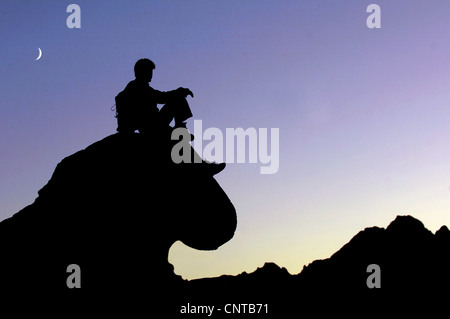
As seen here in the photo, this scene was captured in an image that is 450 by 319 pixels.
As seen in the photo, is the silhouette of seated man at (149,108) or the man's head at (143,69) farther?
the man's head at (143,69)

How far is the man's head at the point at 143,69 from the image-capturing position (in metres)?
12.9

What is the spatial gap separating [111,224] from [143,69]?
4739 mm

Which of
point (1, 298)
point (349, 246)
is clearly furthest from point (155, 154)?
point (349, 246)

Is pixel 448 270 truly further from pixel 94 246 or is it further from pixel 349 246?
pixel 94 246

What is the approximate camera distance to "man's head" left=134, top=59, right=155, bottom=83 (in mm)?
12930

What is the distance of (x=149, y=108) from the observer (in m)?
12.7

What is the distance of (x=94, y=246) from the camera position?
37.7ft

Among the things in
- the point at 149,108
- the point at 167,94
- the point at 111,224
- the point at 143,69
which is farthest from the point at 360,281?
the point at 143,69

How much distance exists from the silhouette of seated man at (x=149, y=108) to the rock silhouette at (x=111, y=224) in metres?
0.38

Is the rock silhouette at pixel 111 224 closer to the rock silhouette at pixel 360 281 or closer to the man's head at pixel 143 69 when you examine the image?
the man's head at pixel 143 69

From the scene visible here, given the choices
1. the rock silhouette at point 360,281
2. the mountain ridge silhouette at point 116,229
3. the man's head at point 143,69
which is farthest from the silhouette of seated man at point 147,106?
the rock silhouette at point 360,281

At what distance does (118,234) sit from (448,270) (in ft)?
45.6

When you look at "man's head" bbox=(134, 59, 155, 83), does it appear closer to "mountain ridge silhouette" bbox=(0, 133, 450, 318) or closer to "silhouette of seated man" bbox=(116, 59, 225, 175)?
"silhouette of seated man" bbox=(116, 59, 225, 175)

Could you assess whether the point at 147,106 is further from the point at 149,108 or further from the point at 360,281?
the point at 360,281
